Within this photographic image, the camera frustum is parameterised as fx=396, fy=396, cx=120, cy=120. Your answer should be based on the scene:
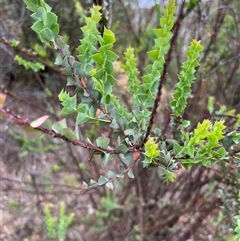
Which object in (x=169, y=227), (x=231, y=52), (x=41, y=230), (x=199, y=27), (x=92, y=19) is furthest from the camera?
(x=41, y=230)

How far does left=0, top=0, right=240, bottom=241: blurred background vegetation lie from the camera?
156 centimetres

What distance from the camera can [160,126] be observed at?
181cm

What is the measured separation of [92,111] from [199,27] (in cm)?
97

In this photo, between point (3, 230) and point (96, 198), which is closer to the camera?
point (3, 230)

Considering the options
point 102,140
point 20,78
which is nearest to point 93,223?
point 20,78

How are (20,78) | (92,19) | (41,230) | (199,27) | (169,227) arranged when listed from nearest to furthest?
(92,19) → (199,27) → (169,227) → (41,230) → (20,78)

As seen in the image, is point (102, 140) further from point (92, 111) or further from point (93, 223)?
point (93, 223)

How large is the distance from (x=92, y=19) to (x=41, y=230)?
1.61m

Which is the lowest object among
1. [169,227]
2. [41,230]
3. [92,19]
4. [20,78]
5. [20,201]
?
[169,227]

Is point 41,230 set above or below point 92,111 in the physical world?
below

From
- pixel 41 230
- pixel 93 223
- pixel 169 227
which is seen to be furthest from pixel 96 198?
pixel 169 227

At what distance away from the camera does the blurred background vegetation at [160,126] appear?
5.12ft

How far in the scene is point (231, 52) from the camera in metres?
1.70

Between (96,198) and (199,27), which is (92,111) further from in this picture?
(96,198)
